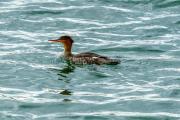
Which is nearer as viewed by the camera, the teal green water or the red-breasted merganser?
Result: the teal green water

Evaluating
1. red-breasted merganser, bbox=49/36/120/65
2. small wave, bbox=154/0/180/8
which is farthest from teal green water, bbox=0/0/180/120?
red-breasted merganser, bbox=49/36/120/65

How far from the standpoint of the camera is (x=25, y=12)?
2430cm

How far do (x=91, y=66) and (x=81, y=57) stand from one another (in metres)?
0.37

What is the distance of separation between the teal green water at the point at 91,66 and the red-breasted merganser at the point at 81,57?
13 centimetres

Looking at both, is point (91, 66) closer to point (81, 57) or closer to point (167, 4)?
point (81, 57)

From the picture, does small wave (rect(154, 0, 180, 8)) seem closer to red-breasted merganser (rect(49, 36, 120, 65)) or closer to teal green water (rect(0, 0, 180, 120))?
teal green water (rect(0, 0, 180, 120))

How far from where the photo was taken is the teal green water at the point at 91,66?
53.0 ft

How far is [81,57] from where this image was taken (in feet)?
64.5

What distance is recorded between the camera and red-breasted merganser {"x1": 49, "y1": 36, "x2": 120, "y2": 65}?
19.2 m

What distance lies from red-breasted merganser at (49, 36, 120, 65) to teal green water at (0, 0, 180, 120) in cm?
13

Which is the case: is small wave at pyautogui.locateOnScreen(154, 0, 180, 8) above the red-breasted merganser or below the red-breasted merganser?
above

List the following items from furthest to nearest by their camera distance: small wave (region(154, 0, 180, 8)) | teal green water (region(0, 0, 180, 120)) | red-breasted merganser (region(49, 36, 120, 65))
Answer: small wave (region(154, 0, 180, 8)) < red-breasted merganser (region(49, 36, 120, 65)) < teal green water (region(0, 0, 180, 120))

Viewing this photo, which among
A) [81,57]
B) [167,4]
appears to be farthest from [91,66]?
[167,4]

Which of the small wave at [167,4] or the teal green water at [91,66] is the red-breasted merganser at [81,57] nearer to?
the teal green water at [91,66]
